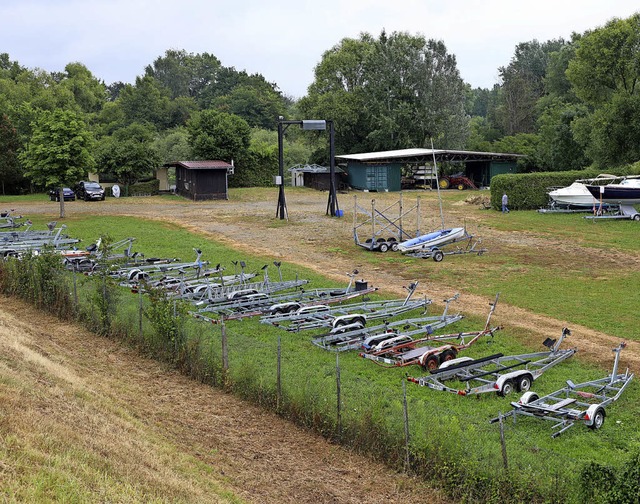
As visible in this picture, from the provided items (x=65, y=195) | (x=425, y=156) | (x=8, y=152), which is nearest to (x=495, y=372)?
(x=65, y=195)

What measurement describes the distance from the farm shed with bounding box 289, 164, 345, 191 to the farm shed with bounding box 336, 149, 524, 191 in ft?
4.34

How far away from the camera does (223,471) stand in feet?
30.6

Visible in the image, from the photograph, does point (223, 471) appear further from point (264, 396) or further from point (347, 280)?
point (347, 280)

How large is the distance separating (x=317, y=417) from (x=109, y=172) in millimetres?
48541

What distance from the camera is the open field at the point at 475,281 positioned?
32.2 feet

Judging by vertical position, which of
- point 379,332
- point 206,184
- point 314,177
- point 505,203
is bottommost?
point 379,332

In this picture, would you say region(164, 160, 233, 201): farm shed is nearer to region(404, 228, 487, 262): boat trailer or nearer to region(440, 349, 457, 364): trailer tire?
region(404, 228, 487, 262): boat trailer

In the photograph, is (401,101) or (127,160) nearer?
(127,160)

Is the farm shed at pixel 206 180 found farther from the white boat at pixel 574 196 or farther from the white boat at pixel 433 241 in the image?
the white boat at pixel 433 241

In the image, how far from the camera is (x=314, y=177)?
60.5 m

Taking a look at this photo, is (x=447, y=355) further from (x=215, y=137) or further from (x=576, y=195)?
(x=215, y=137)

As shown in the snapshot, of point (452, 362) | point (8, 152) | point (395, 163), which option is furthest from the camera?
point (395, 163)

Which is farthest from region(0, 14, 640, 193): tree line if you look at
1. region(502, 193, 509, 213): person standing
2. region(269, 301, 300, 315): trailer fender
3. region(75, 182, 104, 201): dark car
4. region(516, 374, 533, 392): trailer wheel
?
region(516, 374, 533, 392): trailer wheel

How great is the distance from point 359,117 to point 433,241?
42.7 meters
